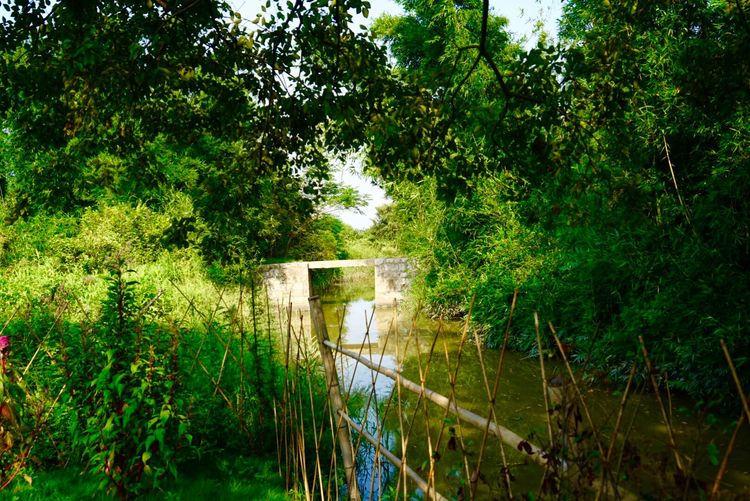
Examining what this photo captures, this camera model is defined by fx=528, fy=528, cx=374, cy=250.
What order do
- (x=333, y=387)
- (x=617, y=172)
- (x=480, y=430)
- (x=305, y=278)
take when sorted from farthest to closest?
1. (x=305, y=278)
2. (x=617, y=172)
3. (x=480, y=430)
4. (x=333, y=387)

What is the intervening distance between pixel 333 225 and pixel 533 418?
2413 cm

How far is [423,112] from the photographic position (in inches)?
167

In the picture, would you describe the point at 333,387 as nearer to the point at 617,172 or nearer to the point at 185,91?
the point at 185,91

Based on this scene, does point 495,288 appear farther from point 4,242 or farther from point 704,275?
point 4,242

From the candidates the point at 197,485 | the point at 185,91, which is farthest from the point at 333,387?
the point at 185,91

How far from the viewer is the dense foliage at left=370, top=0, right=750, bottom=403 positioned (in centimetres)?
Answer: 429

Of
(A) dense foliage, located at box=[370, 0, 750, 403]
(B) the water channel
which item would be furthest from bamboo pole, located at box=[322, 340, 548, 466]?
(A) dense foliage, located at box=[370, 0, 750, 403]

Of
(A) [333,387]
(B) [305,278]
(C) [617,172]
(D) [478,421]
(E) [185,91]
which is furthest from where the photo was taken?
(B) [305,278]

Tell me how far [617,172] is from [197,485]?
5.49 meters

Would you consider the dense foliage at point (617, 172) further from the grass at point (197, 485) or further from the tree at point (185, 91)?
the grass at point (197, 485)

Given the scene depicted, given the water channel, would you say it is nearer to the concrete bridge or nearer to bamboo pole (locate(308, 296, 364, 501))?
bamboo pole (locate(308, 296, 364, 501))

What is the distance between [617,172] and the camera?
626 cm

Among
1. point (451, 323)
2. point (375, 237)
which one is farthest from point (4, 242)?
point (375, 237)

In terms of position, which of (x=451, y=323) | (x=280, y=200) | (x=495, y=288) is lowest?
(x=451, y=323)
